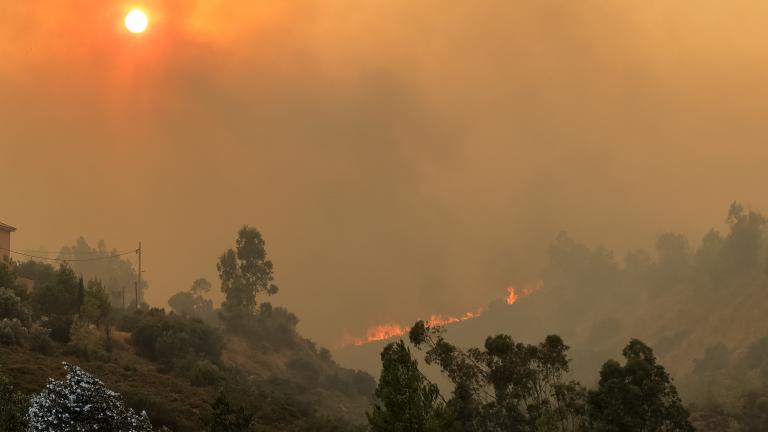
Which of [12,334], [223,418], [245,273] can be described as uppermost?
[245,273]

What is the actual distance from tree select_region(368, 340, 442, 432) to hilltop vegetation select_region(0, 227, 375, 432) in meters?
5.05

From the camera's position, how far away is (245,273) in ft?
314

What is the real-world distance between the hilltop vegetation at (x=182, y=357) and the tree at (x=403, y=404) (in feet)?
16.6

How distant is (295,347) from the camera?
300 feet

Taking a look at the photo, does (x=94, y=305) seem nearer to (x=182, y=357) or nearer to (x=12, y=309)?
(x=12, y=309)

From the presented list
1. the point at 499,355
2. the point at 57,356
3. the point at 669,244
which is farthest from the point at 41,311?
the point at 669,244

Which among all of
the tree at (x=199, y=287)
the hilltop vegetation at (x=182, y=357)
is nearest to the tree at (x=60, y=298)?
the hilltop vegetation at (x=182, y=357)

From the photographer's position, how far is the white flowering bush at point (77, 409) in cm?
1797

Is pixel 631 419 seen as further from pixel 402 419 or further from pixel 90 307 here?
pixel 90 307

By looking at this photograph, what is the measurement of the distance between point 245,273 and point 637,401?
7405 centimetres

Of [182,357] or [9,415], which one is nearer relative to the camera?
[9,415]

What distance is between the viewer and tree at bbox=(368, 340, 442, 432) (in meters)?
19.6

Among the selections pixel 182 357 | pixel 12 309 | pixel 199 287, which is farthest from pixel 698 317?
pixel 12 309

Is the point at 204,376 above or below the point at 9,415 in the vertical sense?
above
